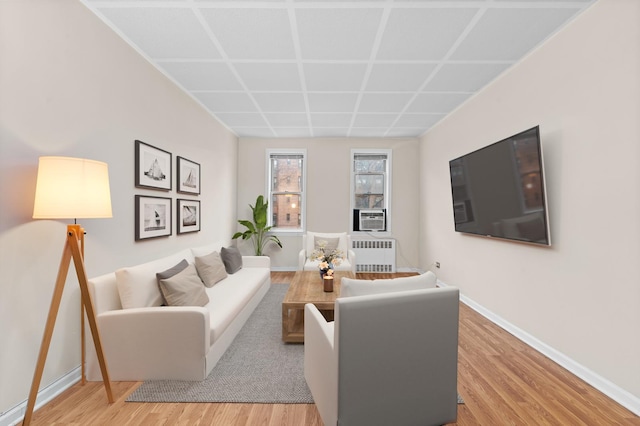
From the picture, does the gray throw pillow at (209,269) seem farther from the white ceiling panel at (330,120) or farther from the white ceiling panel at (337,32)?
the white ceiling panel at (330,120)

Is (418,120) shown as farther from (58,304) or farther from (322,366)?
(58,304)

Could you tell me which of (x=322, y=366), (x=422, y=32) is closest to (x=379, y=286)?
(x=322, y=366)

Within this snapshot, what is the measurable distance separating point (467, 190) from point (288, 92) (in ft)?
8.55

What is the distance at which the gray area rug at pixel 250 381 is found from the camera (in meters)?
1.98

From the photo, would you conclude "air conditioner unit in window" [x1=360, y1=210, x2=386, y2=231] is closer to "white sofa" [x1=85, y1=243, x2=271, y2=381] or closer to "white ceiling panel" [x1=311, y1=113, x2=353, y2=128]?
"white ceiling panel" [x1=311, y1=113, x2=353, y2=128]

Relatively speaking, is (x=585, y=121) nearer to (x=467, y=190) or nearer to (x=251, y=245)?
(x=467, y=190)

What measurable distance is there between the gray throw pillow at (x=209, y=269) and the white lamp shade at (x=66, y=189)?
5.50 ft

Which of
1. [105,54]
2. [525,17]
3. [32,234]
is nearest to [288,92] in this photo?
[105,54]

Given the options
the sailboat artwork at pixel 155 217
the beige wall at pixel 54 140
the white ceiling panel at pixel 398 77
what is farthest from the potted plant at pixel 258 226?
the white ceiling panel at pixel 398 77

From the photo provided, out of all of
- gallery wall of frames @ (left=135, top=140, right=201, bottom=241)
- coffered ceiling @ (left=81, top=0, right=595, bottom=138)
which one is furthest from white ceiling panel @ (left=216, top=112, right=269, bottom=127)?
gallery wall of frames @ (left=135, top=140, right=201, bottom=241)

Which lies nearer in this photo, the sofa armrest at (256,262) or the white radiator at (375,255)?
the sofa armrest at (256,262)

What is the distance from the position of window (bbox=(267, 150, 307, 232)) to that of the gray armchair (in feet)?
15.1

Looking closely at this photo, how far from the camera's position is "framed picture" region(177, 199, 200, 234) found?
363 centimetres

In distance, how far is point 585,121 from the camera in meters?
2.26
